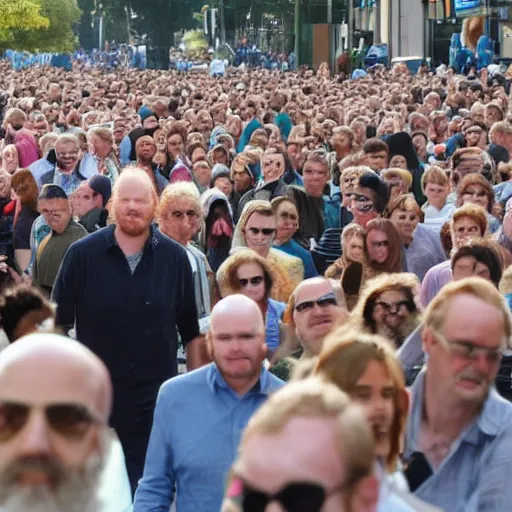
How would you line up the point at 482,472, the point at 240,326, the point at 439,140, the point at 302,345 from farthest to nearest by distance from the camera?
1. the point at 439,140
2. the point at 302,345
3. the point at 240,326
4. the point at 482,472

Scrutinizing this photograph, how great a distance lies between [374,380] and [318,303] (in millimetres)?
2940

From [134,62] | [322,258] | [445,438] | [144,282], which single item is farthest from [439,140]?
[134,62]

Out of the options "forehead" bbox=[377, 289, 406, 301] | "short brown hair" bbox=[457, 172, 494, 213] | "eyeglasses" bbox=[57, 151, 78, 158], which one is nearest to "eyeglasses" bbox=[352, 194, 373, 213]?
"short brown hair" bbox=[457, 172, 494, 213]

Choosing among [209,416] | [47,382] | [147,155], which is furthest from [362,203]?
[47,382]

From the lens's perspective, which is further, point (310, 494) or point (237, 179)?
point (237, 179)

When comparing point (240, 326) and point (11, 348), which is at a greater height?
point (11, 348)

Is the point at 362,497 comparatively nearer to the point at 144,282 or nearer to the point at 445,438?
the point at 445,438

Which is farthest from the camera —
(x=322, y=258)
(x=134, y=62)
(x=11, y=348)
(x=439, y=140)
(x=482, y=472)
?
(x=134, y=62)

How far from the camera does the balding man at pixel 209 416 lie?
5652 mm

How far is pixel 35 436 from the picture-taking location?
310cm

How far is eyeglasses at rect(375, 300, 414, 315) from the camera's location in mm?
6965

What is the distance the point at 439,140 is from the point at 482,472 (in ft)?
58.2

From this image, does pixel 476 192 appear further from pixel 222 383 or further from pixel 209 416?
pixel 209 416

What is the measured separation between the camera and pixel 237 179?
14789mm
